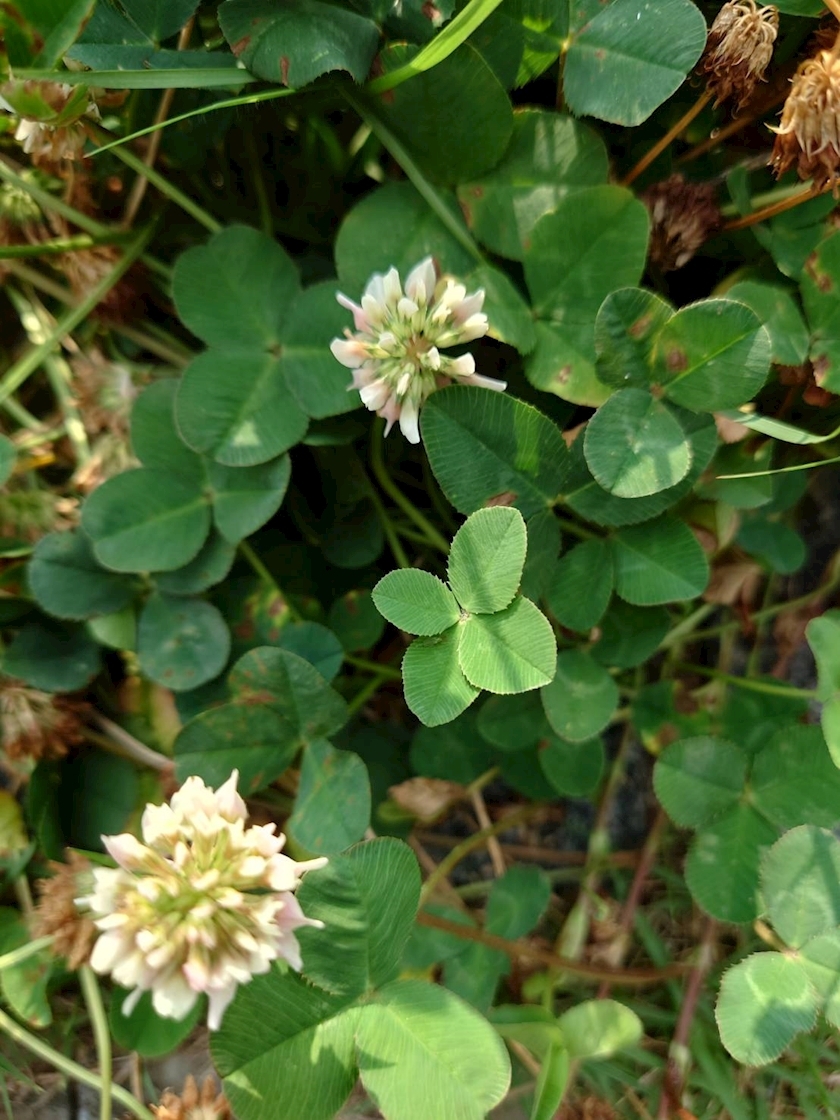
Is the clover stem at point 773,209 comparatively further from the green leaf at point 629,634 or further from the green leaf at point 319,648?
the green leaf at point 319,648

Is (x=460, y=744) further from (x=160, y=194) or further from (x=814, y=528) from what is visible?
(x=160, y=194)

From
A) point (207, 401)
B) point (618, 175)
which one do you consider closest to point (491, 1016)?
point (207, 401)

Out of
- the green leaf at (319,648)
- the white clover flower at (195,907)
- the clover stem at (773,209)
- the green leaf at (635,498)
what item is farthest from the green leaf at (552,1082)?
the clover stem at (773,209)

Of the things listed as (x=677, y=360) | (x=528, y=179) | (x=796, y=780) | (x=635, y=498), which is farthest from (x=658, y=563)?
(x=528, y=179)

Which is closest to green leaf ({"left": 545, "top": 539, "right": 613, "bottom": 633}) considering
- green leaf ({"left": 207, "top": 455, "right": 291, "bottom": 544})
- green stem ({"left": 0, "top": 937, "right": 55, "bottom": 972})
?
green leaf ({"left": 207, "top": 455, "right": 291, "bottom": 544})

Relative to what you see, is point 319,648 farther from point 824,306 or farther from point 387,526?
point 824,306

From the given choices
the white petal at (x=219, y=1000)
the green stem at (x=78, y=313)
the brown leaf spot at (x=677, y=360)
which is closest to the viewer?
the white petal at (x=219, y=1000)

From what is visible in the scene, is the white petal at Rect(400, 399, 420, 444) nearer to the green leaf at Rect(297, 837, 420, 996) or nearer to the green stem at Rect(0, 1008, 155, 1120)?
the green leaf at Rect(297, 837, 420, 996)
